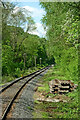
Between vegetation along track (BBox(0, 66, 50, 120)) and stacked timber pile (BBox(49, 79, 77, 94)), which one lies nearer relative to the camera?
vegetation along track (BBox(0, 66, 50, 120))

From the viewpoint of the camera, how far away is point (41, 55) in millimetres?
73562

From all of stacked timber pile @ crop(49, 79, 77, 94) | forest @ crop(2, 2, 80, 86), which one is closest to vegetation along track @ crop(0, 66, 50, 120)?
stacked timber pile @ crop(49, 79, 77, 94)

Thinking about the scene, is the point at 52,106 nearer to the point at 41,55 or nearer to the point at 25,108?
the point at 25,108

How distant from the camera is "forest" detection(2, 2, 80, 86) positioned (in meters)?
6.69

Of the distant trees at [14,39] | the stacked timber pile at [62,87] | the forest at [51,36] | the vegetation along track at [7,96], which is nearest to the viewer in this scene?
the forest at [51,36]

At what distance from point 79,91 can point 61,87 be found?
4.20m

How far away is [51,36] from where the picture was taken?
50.3 feet

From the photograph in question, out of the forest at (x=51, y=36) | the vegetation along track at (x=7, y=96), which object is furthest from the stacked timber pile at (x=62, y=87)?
the vegetation along track at (x=7, y=96)

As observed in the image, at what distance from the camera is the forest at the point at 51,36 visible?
22.0ft

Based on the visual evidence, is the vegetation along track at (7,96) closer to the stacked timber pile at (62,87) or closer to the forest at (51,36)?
the stacked timber pile at (62,87)

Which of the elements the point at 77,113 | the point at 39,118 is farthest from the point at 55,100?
the point at 39,118

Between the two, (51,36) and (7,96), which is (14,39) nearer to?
(51,36)

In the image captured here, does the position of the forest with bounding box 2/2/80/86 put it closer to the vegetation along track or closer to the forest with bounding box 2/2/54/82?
the forest with bounding box 2/2/54/82

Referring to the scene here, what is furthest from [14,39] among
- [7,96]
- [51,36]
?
[7,96]
